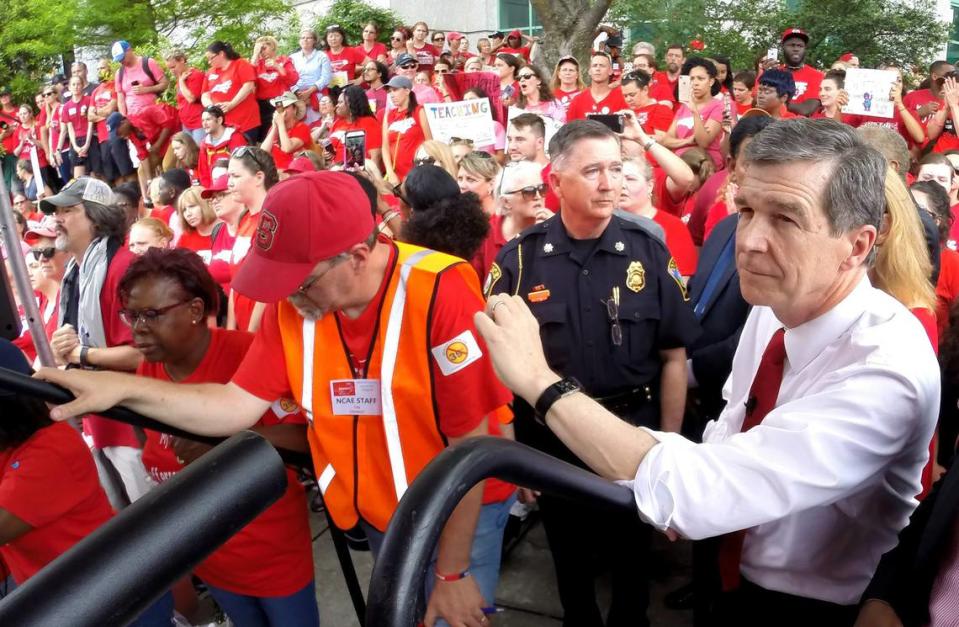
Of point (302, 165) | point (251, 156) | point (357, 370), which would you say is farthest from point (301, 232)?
point (302, 165)

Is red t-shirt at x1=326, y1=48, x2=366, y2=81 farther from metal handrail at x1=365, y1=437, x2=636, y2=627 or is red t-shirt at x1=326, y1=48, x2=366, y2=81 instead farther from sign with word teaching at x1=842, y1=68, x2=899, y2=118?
metal handrail at x1=365, y1=437, x2=636, y2=627

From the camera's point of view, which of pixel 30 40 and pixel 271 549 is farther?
pixel 30 40

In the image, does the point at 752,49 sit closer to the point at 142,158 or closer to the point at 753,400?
the point at 142,158

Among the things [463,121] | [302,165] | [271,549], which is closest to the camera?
[271,549]

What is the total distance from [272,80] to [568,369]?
33.1 ft

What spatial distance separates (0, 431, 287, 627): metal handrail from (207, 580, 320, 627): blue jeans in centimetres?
204

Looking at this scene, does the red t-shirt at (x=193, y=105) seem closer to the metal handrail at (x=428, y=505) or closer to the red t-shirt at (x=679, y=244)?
the red t-shirt at (x=679, y=244)

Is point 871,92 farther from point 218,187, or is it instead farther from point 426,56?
point 426,56

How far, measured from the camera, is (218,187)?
5.02m

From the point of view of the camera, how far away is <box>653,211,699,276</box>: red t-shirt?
3756mm

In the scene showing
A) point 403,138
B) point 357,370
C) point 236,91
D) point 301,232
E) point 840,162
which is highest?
point 840,162

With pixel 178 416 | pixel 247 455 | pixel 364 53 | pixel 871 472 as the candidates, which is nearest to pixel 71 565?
pixel 247 455

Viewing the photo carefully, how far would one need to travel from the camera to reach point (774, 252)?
1.57 m

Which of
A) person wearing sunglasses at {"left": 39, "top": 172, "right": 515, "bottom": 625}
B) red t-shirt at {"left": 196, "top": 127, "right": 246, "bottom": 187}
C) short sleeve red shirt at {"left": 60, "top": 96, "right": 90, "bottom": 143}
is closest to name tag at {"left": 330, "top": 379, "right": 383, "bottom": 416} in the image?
person wearing sunglasses at {"left": 39, "top": 172, "right": 515, "bottom": 625}
